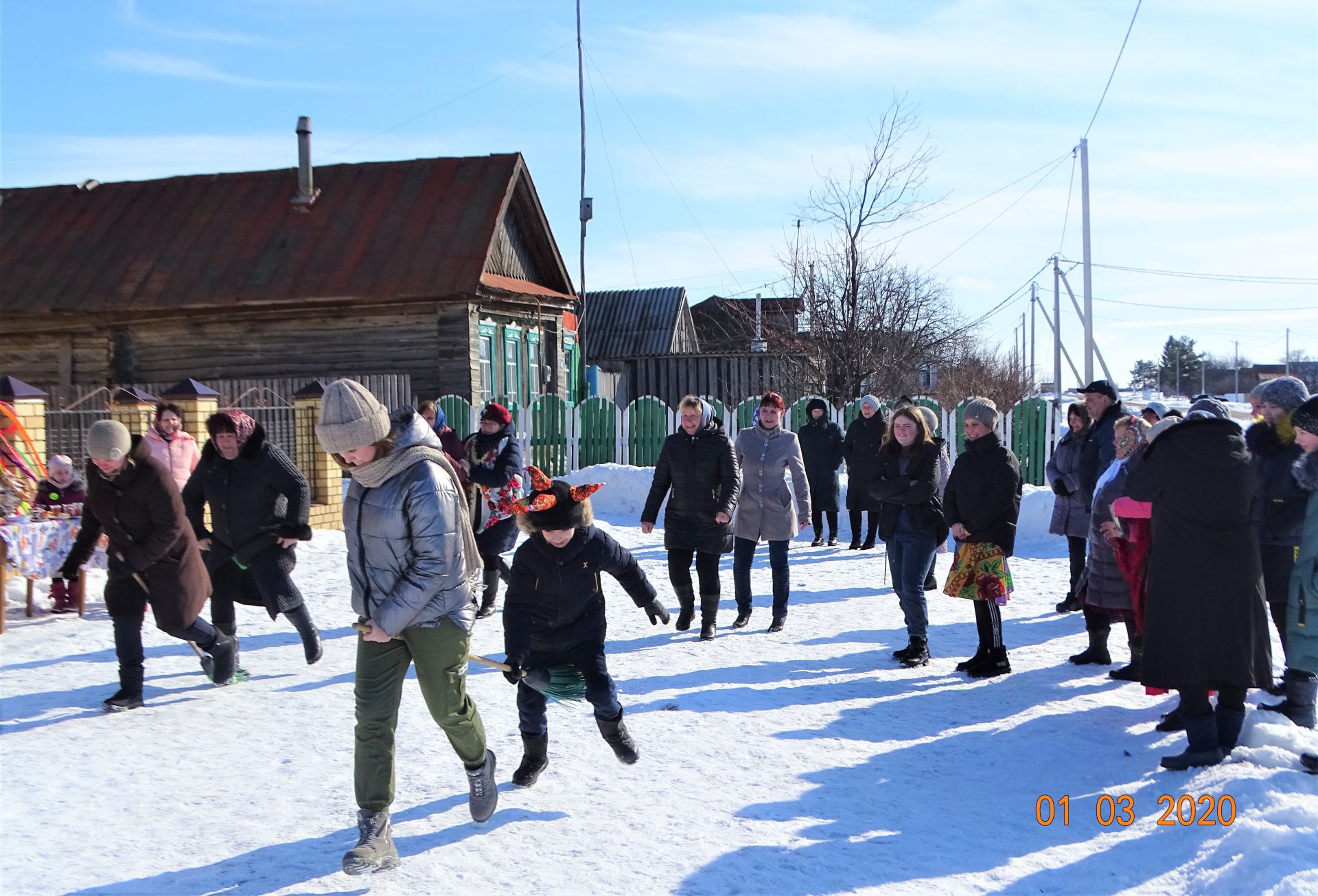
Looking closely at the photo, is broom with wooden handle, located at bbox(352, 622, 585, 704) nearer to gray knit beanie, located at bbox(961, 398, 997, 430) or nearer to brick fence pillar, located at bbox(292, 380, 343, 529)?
gray knit beanie, located at bbox(961, 398, 997, 430)

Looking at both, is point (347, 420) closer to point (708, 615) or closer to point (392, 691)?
point (392, 691)

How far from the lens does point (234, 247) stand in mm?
20828

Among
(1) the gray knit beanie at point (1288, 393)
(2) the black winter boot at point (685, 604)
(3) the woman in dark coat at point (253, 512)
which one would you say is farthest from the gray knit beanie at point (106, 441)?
(1) the gray knit beanie at point (1288, 393)

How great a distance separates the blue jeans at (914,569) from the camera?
7066 mm

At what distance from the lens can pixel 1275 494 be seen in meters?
5.64

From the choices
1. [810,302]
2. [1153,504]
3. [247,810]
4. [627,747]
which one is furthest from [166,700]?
[810,302]

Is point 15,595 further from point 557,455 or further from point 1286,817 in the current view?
point 557,455

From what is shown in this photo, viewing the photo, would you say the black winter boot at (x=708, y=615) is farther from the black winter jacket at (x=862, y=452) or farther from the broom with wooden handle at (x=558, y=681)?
the black winter jacket at (x=862, y=452)

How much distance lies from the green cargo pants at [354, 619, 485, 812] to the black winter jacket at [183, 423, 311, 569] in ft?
8.71

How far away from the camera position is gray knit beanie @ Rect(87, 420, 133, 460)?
5781mm

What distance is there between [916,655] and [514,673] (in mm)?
3398

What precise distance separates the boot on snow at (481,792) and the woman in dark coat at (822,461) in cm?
891

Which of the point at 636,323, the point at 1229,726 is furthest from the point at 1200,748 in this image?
the point at 636,323

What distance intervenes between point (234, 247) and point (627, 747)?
61.2ft
